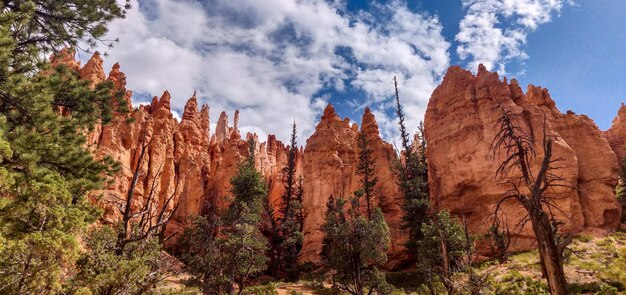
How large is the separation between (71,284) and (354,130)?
49.0 meters

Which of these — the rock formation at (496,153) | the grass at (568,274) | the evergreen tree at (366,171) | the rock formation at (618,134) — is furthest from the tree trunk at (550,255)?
the rock formation at (618,134)

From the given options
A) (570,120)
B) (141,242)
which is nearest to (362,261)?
(141,242)

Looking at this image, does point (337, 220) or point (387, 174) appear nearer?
point (337, 220)

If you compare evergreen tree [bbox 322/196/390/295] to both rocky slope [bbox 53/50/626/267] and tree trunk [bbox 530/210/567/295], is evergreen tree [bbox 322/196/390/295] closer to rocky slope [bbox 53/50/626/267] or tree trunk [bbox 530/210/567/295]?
rocky slope [bbox 53/50/626/267]

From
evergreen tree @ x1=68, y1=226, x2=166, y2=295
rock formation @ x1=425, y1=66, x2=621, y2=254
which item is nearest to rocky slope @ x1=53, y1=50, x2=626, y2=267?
rock formation @ x1=425, y1=66, x2=621, y2=254

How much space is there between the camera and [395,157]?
47125 mm

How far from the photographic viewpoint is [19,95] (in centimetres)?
1035

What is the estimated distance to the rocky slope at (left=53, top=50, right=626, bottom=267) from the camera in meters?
33.1

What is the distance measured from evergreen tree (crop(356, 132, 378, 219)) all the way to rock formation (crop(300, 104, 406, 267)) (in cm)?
98

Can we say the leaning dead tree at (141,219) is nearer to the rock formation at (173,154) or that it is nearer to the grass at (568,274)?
the grass at (568,274)

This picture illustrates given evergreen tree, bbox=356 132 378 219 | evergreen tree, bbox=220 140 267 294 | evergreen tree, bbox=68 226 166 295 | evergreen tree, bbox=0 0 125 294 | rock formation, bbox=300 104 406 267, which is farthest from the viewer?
Answer: rock formation, bbox=300 104 406 267

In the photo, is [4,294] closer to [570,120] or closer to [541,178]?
[541,178]

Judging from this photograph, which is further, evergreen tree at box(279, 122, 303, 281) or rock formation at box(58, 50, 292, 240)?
rock formation at box(58, 50, 292, 240)

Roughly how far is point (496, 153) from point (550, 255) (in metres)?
31.9
